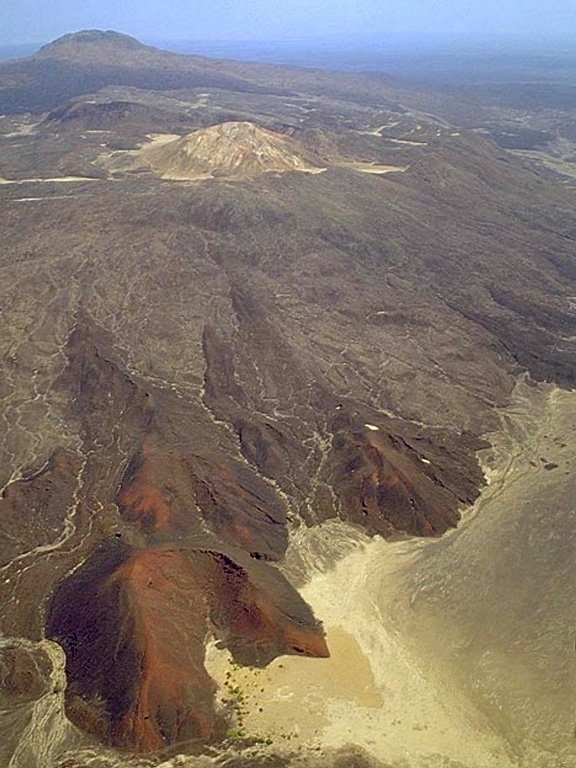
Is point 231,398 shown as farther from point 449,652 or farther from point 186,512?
point 449,652

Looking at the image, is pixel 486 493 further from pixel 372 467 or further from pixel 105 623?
pixel 105 623

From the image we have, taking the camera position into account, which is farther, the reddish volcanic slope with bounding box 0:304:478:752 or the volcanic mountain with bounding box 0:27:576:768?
the volcanic mountain with bounding box 0:27:576:768

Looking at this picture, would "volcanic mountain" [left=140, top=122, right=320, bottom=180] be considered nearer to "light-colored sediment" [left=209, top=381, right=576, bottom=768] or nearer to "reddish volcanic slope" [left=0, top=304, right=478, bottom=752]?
"reddish volcanic slope" [left=0, top=304, right=478, bottom=752]

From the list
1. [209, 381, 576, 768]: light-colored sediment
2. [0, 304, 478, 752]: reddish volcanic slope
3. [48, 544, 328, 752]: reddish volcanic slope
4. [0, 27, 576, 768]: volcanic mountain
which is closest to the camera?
[48, 544, 328, 752]: reddish volcanic slope

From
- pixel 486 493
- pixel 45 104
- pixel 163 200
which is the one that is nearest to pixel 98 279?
pixel 163 200

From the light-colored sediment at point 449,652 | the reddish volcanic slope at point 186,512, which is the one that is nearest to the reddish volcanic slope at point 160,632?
the reddish volcanic slope at point 186,512

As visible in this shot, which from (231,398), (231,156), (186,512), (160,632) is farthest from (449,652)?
(231,156)

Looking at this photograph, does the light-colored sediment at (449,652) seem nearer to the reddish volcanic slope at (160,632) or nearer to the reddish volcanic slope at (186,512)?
the reddish volcanic slope at (160,632)

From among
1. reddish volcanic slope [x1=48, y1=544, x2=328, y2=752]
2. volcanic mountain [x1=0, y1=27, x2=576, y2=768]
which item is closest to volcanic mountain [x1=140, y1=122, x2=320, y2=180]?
volcanic mountain [x1=0, y1=27, x2=576, y2=768]
